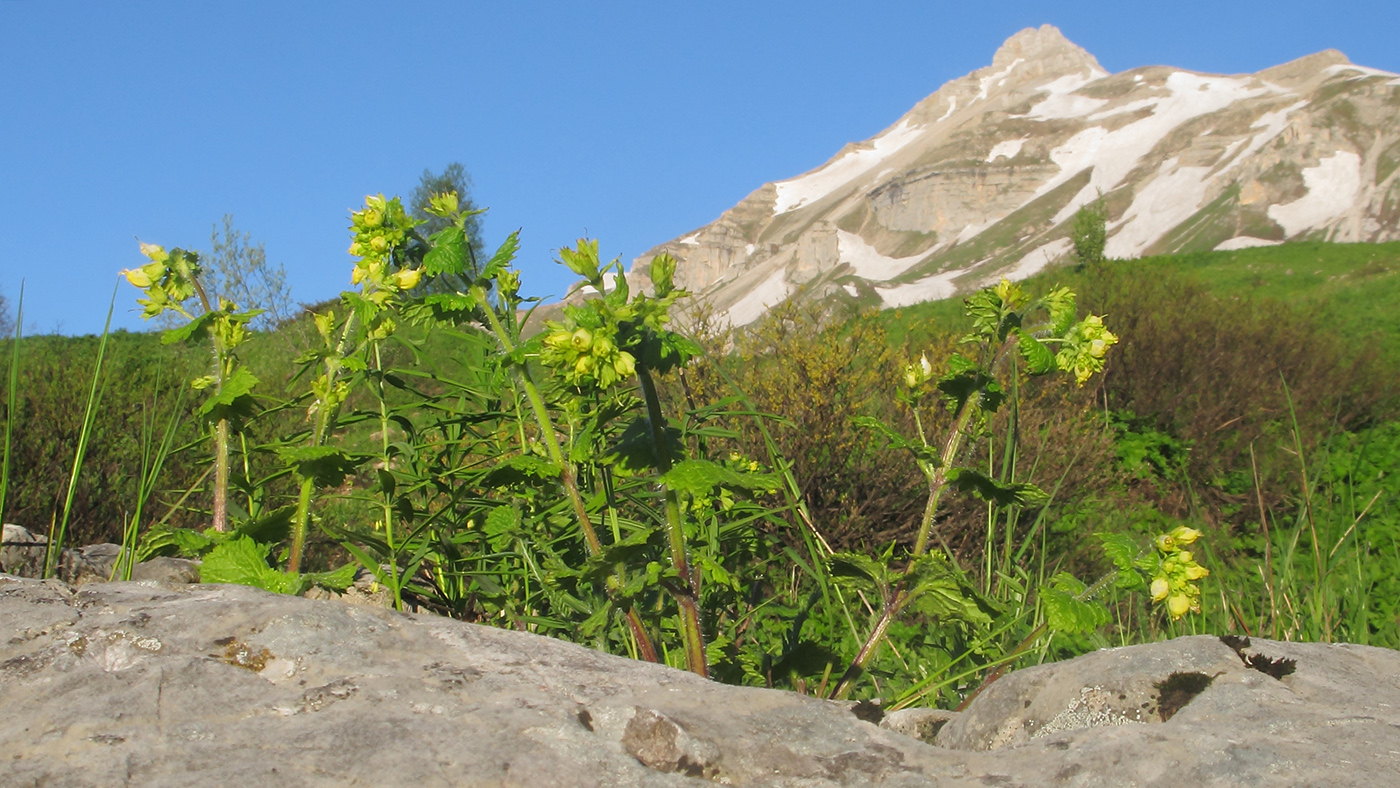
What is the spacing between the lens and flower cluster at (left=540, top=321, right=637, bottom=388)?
126 centimetres

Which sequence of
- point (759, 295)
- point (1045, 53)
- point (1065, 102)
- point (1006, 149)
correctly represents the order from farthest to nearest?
point (1045, 53) < point (1065, 102) < point (1006, 149) < point (759, 295)

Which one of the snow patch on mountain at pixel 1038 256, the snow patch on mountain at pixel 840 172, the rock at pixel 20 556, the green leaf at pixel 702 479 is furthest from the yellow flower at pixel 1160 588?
the snow patch on mountain at pixel 840 172

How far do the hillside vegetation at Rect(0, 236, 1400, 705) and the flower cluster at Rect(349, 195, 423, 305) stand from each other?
2 centimetres

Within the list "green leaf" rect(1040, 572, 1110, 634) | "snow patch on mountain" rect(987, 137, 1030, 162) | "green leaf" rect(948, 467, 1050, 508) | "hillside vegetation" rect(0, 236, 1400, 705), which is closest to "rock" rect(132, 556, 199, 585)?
"hillside vegetation" rect(0, 236, 1400, 705)

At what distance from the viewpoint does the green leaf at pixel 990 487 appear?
1568mm

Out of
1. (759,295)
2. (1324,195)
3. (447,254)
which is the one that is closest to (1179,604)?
(447,254)

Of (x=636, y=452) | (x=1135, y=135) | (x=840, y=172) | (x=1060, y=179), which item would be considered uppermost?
(x=840, y=172)

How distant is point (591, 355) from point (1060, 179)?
421ft

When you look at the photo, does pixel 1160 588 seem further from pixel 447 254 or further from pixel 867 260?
pixel 867 260

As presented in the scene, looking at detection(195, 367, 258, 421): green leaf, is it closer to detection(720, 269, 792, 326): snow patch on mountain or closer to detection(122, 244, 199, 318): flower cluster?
detection(122, 244, 199, 318): flower cluster

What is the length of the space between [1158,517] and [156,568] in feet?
A: 23.9

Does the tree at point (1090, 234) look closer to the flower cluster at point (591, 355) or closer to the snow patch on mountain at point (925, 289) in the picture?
the snow patch on mountain at point (925, 289)

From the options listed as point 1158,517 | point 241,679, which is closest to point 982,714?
point 241,679

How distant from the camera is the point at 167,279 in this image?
1.80m
